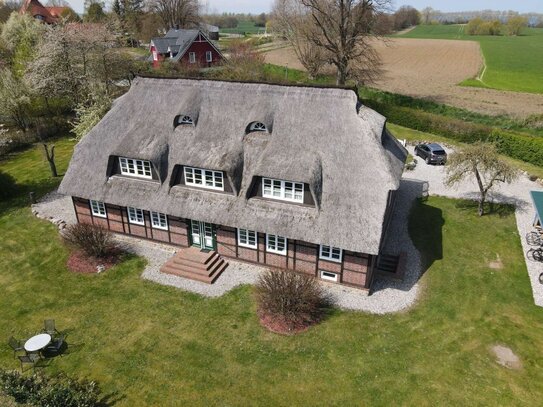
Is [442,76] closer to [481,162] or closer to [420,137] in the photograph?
[420,137]

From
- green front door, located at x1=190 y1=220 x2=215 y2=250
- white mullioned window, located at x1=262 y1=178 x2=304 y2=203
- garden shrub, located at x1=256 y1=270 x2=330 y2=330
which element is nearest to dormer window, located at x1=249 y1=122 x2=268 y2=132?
white mullioned window, located at x1=262 y1=178 x2=304 y2=203

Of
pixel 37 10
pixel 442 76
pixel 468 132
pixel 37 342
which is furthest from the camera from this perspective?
pixel 37 10

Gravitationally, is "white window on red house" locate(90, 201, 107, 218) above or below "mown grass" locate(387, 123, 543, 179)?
above

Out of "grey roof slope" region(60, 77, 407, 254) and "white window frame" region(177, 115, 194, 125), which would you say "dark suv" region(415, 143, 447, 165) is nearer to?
"grey roof slope" region(60, 77, 407, 254)

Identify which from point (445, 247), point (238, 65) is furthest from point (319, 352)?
point (238, 65)

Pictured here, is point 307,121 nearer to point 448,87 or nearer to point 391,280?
point 391,280

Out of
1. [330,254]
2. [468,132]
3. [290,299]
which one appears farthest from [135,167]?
[468,132]

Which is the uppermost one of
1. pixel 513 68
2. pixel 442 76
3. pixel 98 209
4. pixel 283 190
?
pixel 283 190

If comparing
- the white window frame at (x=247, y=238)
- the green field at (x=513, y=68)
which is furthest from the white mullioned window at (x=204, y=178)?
the green field at (x=513, y=68)
